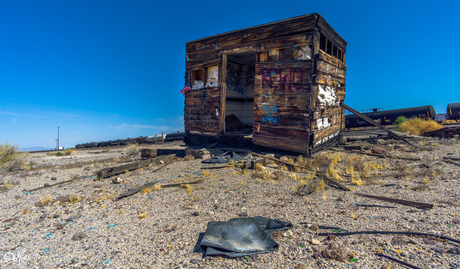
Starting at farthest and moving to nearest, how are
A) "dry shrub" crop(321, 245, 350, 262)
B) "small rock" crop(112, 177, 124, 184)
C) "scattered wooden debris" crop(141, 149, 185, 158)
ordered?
"scattered wooden debris" crop(141, 149, 185, 158) < "small rock" crop(112, 177, 124, 184) < "dry shrub" crop(321, 245, 350, 262)

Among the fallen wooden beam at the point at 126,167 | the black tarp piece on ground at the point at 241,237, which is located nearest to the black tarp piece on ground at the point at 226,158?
the fallen wooden beam at the point at 126,167

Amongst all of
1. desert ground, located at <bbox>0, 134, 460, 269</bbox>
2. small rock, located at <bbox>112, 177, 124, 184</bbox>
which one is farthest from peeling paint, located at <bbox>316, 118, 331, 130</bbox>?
small rock, located at <bbox>112, 177, 124, 184</bbox>

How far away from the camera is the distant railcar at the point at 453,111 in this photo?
2299 cm

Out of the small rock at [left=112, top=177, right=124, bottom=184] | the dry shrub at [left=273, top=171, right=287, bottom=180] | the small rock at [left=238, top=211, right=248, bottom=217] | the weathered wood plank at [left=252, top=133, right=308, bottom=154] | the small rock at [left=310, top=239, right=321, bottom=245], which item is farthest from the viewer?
the weathered wood plank at [left=252, top=133, right=308, bottom=154]

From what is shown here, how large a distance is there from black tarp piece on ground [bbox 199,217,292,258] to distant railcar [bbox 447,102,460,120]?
28990 millimetres

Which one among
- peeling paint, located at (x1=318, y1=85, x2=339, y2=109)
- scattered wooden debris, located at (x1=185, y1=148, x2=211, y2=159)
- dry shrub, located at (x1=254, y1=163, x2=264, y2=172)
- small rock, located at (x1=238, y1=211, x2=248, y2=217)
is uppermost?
peeling paint, located at (x1=318, y1=85, x2=339, y2=109)

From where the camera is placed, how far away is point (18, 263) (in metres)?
3.16

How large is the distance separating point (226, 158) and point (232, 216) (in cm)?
481

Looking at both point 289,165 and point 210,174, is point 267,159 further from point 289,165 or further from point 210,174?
point 210,174

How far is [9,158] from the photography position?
1033cm

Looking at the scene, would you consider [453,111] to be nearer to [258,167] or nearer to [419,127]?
[419,127]

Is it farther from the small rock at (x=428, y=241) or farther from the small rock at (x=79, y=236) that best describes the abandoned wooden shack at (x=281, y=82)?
the small rock at (x=79, y=236)

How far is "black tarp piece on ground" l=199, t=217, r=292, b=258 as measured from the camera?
2.87m

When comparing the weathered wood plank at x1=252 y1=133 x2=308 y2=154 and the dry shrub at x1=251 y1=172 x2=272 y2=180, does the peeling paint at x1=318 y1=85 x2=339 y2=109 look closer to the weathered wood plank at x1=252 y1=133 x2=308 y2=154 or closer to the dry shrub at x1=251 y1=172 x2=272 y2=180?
the weathered wood plank at x1=252 y1=133 x2=308 y2=154
